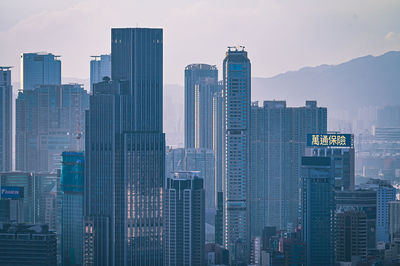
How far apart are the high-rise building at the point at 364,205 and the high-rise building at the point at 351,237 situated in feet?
1.56

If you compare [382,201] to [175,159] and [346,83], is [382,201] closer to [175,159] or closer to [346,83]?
[346,83]

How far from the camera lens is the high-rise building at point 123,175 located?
62562 millimetres

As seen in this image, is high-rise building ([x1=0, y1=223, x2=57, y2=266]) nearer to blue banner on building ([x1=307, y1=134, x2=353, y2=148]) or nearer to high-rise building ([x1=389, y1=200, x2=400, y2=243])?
high-rise building ([x1=389, y1=200, x2=400, y2=243])

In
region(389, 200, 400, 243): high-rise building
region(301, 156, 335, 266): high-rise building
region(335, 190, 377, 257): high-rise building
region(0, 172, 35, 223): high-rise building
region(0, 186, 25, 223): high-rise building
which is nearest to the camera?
region(301, 156, 335, 266): high-rise building

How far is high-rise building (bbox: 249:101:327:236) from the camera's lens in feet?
259

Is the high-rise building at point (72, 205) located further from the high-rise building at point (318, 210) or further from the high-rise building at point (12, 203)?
the high-rise building at point (318, 210)

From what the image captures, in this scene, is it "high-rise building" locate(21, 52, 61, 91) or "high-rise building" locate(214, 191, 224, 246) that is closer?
"high-rise building" locate(214, 191, 224, 246)

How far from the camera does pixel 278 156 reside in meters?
88.2

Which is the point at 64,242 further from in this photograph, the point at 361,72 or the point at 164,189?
the point at 361,72

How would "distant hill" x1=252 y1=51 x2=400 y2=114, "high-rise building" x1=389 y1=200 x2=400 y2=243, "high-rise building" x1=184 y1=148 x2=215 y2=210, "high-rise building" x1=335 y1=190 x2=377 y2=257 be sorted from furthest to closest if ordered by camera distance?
"distant hill" x1=252 y1=51 x2=400 y2=114
"high-rise building" x1=184 y1=148 x2=215 y2=210
"high-rise building" x1=389 y1=200 x2=400 y2=243
"high-rise building" x1=335 y1=190 x2=377 y2=257

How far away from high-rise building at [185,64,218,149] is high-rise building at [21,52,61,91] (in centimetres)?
1407

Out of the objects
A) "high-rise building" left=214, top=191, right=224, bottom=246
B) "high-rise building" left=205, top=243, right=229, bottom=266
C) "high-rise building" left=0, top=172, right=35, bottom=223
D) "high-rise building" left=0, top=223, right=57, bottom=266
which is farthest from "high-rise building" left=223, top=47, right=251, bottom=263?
"high-rise building" left=0, top=223, right=57, bottom=266

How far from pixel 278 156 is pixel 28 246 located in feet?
114

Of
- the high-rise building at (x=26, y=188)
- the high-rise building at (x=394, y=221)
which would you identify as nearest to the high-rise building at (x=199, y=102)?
the high-rise building at (x=26, y=188)
